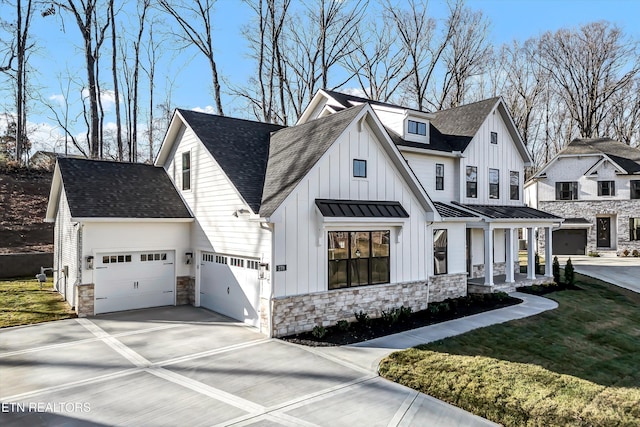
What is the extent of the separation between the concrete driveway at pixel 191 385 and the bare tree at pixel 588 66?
140ft

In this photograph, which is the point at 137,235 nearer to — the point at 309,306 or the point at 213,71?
the point at 309,306

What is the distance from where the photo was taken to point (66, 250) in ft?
50.1

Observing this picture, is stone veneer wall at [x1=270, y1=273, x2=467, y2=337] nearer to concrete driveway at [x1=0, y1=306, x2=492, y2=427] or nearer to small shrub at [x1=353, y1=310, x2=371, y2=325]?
small shrub at [x1=353, y1=310, x2=371, y2=325]

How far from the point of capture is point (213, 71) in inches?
1112

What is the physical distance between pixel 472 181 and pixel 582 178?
17.8 meters

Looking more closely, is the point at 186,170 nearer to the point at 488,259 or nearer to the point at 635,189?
the point at 488,259

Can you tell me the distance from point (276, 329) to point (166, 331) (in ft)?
10.4

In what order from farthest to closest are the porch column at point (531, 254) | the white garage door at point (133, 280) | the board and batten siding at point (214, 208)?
the porch column at point (531, 254)
the white garage door at point (133, 280)
the board and batten siding at point (214, 208)

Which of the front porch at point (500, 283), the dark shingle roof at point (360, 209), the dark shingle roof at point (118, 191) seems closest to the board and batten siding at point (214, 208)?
the dark shingle roof at point (118, 191)

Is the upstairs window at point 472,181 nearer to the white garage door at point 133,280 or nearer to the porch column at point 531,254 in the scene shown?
the porch column at point 531,254

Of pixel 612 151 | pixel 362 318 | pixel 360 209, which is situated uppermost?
pixel 612 151

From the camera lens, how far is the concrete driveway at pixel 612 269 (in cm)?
2048

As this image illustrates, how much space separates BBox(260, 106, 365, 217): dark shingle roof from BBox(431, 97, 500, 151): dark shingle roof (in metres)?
7.91

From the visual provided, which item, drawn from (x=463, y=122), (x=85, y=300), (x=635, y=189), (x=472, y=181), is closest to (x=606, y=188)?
(x=635, y=189)
